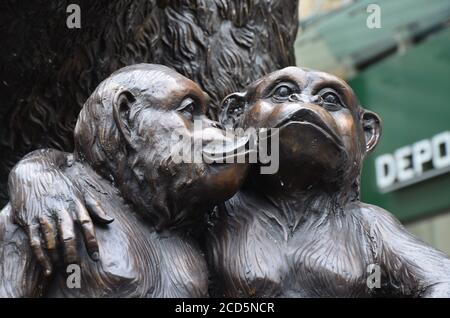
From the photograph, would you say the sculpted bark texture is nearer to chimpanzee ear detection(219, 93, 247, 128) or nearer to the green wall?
chimpanzee ear detection(219, 93, 247, 128)

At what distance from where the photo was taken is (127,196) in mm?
1943

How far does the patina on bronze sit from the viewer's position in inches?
76.6

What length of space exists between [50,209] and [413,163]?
518cm

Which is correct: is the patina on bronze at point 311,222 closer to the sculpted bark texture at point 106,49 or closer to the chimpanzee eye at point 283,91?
the chimpanzee eye at point 283,91

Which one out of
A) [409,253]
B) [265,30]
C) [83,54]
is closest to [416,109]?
[265,30]

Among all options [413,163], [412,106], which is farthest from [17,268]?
[412,106]

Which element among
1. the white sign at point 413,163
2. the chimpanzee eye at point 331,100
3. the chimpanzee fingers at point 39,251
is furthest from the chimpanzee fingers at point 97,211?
the white sign at point 413,163

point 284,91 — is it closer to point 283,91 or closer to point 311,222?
point 283,91

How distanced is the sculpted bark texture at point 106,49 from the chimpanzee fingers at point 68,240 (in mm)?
924

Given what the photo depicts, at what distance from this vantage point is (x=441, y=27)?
6891mm

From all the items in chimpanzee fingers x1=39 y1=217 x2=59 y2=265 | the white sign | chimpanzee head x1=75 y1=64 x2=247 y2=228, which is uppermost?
the white sign

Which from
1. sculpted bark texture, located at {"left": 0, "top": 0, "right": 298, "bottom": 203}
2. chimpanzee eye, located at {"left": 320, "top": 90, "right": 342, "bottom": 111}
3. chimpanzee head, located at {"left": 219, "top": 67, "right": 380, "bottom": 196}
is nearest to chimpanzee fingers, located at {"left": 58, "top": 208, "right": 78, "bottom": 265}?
chimpanzee head, located at {"left": 219, "top": 67, "right": 380, "bottom": 196}
